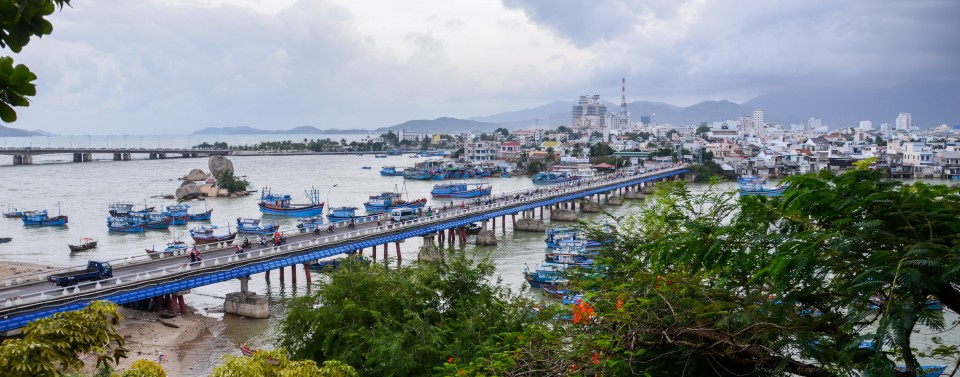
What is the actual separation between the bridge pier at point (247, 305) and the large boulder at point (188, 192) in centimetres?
3377

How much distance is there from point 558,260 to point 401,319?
13913mm

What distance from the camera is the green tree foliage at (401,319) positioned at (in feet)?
31.6

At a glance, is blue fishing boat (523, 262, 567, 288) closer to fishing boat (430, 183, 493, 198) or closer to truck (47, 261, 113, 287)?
truck (47, 261, 113, 287)

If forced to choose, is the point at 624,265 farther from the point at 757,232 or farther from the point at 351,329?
the point at 351,329

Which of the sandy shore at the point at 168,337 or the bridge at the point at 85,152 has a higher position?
the bridge at the point at 85,152

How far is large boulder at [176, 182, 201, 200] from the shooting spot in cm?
5059

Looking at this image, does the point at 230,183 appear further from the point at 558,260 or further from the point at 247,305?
the point at 247,305

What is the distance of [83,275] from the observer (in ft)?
58.0

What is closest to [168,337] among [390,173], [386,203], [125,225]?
[125,225]

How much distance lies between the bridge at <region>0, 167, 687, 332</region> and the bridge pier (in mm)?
529

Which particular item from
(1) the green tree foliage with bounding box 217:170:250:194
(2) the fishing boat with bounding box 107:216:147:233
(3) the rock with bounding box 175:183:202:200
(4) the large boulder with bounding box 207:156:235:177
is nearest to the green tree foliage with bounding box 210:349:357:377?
(2) the fishing boat with bounding box 107:216:147:233

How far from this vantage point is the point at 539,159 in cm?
8162

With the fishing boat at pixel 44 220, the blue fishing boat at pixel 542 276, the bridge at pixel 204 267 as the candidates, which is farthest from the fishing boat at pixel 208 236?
the blue fishing boat at pixel 542 276

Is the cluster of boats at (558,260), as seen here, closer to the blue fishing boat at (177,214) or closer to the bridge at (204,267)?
the bridge at (204,267)
